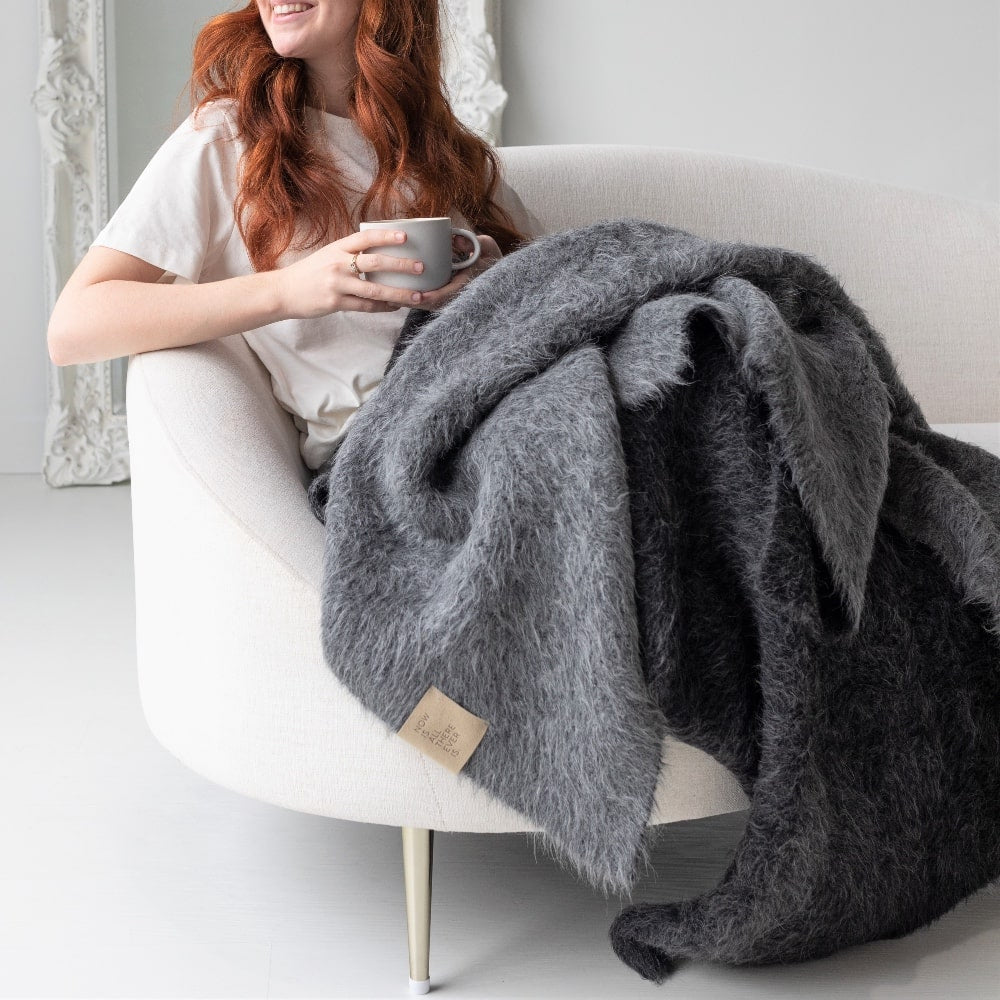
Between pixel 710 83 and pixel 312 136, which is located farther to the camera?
pixel 710 83

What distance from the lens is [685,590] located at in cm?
99

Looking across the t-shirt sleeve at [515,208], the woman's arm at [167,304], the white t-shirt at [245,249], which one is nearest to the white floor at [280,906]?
the white t-shirt at [245,249]

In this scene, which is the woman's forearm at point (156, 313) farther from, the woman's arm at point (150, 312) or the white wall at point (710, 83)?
the white wall at point (710, 83)

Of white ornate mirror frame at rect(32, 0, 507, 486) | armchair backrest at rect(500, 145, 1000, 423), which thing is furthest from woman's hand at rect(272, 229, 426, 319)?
white ornate mirror frame at rect(32, 0, 507, 486)

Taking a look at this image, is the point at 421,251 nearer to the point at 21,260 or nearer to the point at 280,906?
the point at 280,906

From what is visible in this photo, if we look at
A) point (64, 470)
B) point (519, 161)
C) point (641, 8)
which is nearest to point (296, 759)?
point (519, 161)

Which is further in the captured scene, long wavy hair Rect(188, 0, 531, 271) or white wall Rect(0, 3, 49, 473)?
white wall Rect(0, 3, 49, 473)

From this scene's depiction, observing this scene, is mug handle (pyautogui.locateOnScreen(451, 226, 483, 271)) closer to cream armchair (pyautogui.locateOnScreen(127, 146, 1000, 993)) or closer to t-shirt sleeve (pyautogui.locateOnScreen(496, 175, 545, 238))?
cream armchair (pyautogui.locateOnScreen(127, 146, 1000, 993))

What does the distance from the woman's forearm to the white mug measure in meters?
0.14

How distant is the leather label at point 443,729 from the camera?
0.99 meters

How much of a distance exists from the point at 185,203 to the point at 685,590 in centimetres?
67

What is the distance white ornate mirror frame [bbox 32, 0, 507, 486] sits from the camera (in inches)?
115

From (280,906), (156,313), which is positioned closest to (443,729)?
(280,906)

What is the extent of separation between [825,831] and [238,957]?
0.56 metres
